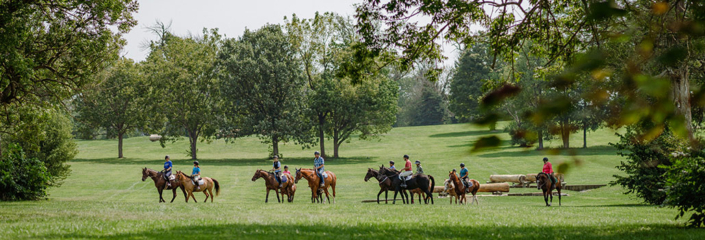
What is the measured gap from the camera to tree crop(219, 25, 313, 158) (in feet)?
190

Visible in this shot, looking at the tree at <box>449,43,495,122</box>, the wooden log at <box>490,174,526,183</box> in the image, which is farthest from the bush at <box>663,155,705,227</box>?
the tree at <box>449,43,495,122</box>

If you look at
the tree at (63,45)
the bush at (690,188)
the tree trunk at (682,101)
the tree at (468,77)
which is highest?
the tree at (468,77)

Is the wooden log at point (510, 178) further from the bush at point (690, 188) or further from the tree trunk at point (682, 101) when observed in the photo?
the tree trunk at point (682, 101)

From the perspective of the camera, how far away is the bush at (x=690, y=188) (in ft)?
39.2

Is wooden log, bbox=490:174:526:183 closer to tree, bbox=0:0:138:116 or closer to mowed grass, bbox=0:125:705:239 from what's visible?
mowed grass, bbox=0:125:705:239

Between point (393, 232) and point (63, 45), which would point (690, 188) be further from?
point (63, 45)

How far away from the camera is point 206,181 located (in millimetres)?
29203

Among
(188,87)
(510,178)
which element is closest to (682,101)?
(510,178)

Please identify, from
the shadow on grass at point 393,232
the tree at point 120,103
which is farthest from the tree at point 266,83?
the shadow on grass at point 393,232

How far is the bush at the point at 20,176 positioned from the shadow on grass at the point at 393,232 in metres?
19.3

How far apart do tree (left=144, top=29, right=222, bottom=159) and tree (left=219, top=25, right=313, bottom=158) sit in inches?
126

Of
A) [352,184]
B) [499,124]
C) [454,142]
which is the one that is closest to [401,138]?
[454,142]

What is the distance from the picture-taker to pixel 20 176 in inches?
1107

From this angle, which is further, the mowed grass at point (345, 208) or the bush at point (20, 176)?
the bush at point (20, 176)
